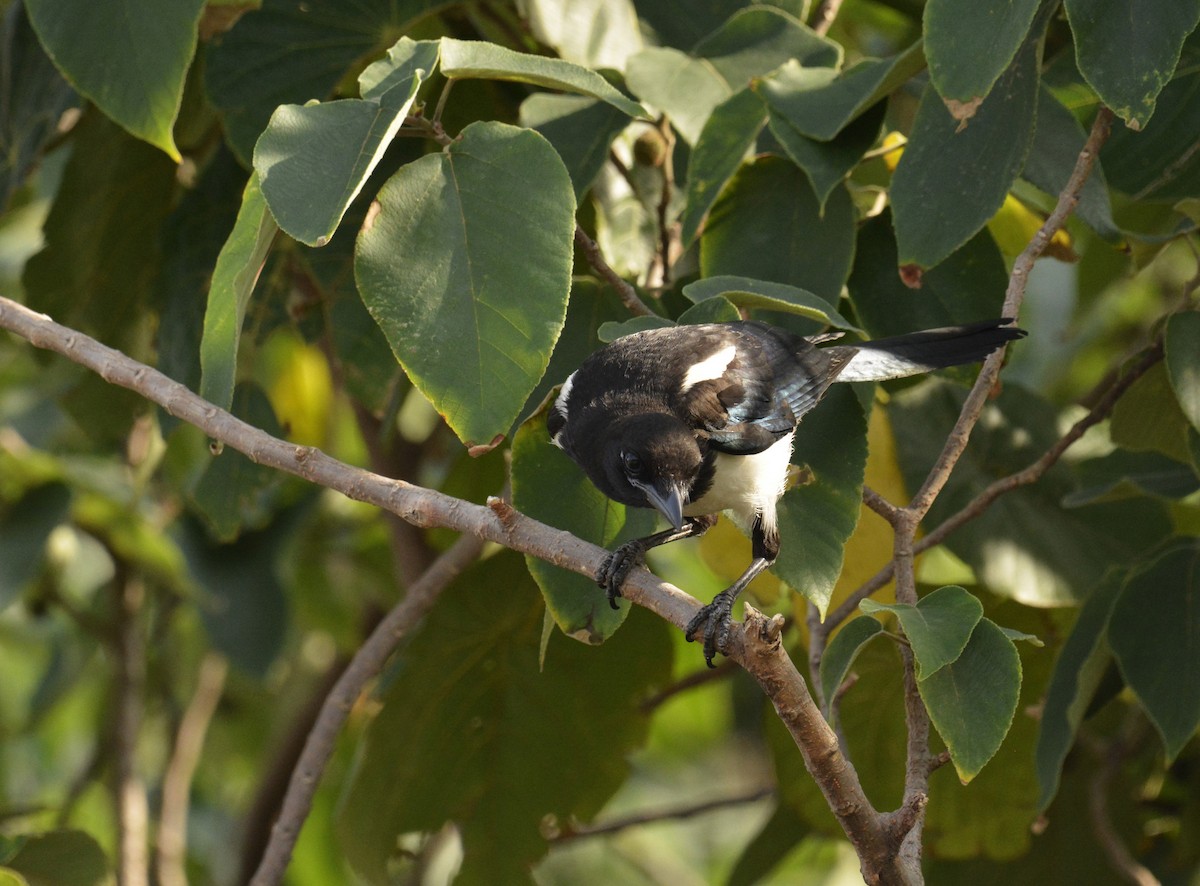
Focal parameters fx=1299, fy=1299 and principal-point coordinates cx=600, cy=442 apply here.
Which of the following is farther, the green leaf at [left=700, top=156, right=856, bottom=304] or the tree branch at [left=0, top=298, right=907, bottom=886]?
the green leaf at [left=700, top=156, right=856, bottom=304]

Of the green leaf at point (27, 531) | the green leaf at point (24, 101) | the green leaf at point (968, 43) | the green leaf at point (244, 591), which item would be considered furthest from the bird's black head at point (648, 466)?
the green leaf at point (244, 591)

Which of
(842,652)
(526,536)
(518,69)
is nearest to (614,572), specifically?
(526,536)

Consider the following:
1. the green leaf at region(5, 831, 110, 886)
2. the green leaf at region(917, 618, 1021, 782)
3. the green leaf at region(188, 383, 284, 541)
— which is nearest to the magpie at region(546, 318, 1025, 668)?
the green leaf at region(917, 618, 1021, 782)

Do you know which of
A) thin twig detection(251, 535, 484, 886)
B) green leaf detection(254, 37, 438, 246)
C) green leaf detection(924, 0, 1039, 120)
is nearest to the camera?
green leaf detection(254, 37, 438, 246)

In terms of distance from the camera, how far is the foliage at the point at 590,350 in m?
1.39

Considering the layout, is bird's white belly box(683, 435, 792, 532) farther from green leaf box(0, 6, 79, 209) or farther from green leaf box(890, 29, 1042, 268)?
green leaf box(0, 6, 79, 209)

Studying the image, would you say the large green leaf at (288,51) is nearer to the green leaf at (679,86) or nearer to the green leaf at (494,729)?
the green leaf at (679,86)

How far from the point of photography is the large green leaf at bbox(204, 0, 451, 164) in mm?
1896

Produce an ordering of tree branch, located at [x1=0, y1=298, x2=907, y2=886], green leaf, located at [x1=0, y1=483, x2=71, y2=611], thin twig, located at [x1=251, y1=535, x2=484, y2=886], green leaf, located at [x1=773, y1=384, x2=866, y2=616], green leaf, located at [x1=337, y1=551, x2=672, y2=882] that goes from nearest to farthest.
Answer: tree branch, located at [x1=0, y1=298, x2=907, y2=886], green leaf, located at [x1=773, y1=384, x2=866, y2=616], thin twig, located at [x1=251, y1=535, x2=484, y2=886], green leaf, located at [x1=337, y1=551, x2=672, y2=882], green leaf, located at [x1=0, y1=483, x2=71, y2=611]

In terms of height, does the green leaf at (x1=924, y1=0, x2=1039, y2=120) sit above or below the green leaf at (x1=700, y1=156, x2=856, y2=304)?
above

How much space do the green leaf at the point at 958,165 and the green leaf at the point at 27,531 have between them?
163 centimetres

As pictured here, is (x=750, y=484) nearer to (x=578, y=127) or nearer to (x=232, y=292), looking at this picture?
(x=578, y=127)

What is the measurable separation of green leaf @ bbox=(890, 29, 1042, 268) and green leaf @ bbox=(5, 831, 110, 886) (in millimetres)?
1369

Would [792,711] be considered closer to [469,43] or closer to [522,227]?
[522,227]
